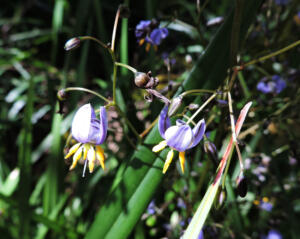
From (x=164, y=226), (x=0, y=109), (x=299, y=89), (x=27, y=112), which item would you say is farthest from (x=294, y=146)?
(x=0, y=109)

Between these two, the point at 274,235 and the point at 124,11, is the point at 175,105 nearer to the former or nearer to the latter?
the point at 124,11

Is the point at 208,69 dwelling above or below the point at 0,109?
above

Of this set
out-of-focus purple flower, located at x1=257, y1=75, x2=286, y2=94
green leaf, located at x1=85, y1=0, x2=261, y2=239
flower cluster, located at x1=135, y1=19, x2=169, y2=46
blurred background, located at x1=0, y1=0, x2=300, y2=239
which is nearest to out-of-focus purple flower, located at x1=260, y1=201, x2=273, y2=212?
blurred background, located at x1=0, y1=0, x2=300, y2=239

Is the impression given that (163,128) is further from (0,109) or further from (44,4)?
(44,4)

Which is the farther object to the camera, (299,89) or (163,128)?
(299,89)

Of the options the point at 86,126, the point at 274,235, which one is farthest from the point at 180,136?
the point at 274,235

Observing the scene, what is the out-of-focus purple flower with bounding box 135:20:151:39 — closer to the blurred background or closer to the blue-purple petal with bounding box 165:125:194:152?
the blurred background

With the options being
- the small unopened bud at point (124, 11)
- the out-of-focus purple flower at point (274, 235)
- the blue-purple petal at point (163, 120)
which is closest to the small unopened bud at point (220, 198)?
the blue-purple petal at point (163, 120)

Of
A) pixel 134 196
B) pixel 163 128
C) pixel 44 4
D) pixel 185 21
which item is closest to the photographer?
pixel 163 128

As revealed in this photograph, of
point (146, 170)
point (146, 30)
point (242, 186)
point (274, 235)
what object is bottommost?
point (274, 235)
